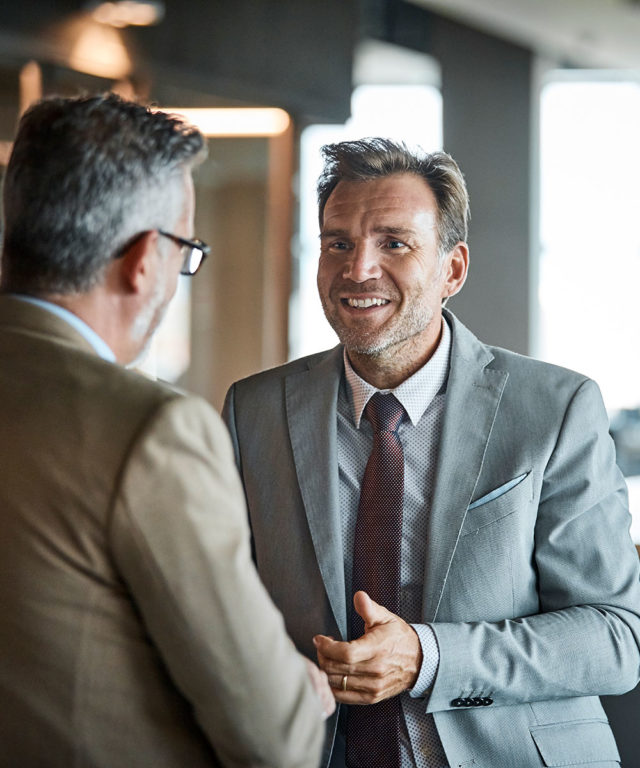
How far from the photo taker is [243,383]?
82.6 inches

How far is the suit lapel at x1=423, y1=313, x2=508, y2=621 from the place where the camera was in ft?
5.60

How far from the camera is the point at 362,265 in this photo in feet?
6.52

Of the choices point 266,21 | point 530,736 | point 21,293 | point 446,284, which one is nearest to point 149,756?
point 21,293

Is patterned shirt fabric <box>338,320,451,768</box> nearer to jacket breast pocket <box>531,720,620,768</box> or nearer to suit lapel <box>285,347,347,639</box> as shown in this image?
suit lapel <box>285,347,347,639</box>

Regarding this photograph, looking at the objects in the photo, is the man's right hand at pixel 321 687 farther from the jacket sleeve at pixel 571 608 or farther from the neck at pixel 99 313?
the neck at pixel 99 313

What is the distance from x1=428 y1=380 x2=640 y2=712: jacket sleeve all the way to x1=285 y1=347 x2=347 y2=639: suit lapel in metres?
0.24

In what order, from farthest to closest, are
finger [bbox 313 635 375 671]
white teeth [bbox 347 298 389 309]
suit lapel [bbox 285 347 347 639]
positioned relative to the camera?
white teeth [bbox 347 298 389 309], suit lapel [bbox 285 347 347 639], finger [bbox 313 635 375 671]

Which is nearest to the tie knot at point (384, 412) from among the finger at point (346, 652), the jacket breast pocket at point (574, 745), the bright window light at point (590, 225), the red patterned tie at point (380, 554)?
the red patterned tie at point (380, 554)

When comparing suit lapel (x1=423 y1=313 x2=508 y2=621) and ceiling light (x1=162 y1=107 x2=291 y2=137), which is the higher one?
ceiling light (x1=162 y1=107 x2=291 y2=137)

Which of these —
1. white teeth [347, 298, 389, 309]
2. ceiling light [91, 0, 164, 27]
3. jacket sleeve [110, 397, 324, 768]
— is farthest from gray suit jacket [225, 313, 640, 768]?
ceiling light [91, 0, 164, 27]

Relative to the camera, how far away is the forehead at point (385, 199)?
2.02m

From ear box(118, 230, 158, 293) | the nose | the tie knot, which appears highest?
the nose

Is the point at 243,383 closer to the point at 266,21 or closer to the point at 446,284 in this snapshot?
the point at 446,284

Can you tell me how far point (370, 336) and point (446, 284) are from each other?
33cm
